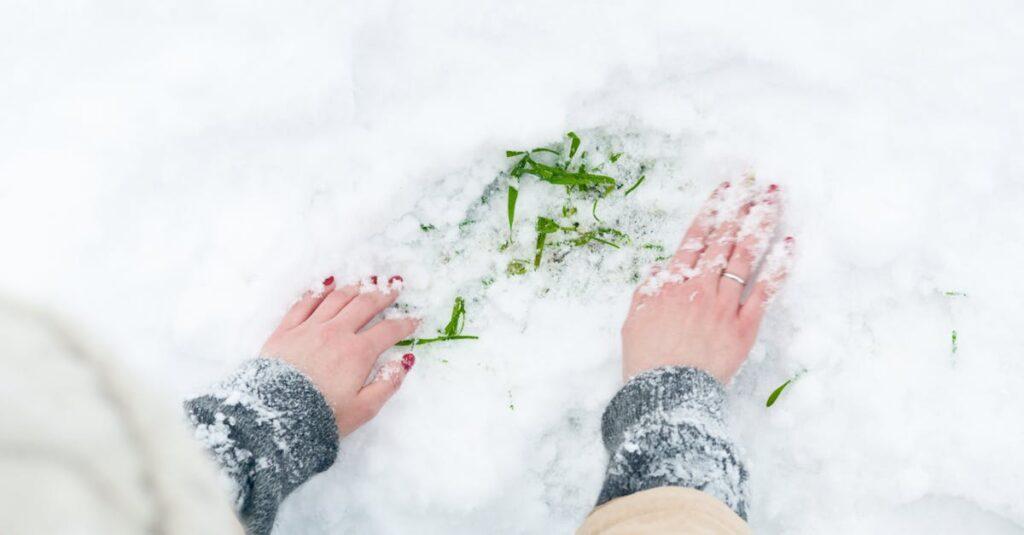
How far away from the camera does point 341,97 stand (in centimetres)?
120

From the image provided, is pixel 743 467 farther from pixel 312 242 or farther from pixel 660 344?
pixel 312 242

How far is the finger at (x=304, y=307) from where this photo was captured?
4.17ft

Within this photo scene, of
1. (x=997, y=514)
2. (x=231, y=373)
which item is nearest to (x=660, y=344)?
(x=997, y=514)

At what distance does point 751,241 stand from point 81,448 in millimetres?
1062

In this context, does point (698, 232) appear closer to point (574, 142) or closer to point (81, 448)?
point (574, 142)

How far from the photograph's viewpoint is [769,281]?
121 centimetres

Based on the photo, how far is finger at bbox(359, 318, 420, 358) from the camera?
4.08ft

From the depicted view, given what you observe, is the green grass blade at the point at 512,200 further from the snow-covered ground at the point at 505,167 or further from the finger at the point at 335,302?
the finger at the point at 335,302

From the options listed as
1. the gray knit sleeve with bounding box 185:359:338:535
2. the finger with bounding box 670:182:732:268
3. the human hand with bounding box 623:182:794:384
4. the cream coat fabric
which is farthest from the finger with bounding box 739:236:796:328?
the cream coat fabric

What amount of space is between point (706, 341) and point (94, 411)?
100 centimetres

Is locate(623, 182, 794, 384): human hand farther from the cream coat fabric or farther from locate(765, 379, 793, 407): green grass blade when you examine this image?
the cream coat fabric

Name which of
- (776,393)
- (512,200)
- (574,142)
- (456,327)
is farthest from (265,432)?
(776,393)

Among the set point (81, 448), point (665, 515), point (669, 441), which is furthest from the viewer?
point (669, 441)

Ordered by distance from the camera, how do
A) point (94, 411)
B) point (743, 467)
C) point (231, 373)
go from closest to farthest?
1. point (94, 411)
2. point (743, 467)
3. point (231, 373)
